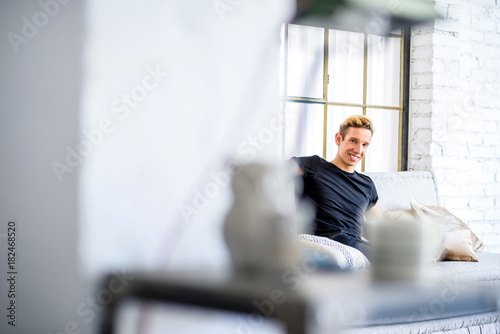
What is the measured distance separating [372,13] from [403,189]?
1.12 meters

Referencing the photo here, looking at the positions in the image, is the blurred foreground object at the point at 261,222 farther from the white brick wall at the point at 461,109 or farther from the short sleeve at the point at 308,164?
the white brick wall at the point at 461,109

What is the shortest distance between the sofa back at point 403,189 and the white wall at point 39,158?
7.38ft

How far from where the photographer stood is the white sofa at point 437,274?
8.09 feet

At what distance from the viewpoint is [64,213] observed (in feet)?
3.79

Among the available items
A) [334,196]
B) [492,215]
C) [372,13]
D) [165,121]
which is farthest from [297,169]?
[165,121]

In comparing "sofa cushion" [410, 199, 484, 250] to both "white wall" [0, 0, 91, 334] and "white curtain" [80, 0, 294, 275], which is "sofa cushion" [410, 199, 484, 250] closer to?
"white curtain" [80, 0, 294, 275]

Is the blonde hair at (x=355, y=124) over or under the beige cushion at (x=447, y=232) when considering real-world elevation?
over

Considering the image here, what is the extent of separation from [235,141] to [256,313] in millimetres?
565

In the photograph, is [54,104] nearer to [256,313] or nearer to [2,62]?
[2,62]

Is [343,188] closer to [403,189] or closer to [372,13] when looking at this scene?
[403,189]

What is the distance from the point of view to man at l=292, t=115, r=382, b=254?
2.90m

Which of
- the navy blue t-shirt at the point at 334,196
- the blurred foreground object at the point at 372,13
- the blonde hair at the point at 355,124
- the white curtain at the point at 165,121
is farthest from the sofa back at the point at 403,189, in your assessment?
the white curtain at the point at 165,121

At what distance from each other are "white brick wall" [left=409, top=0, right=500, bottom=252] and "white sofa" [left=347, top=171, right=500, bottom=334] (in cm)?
36

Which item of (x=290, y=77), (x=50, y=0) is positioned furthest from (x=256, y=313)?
(x=290, y=77)
